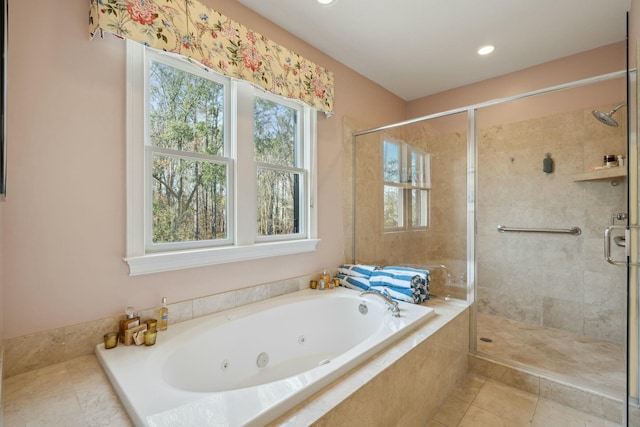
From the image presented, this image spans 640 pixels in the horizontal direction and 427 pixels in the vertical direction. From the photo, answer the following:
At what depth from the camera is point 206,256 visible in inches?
68.5

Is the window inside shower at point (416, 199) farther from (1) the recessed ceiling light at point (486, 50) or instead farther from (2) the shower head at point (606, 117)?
(2) the shower head at point (606, 117)

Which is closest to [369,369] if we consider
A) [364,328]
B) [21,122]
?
[364,328]

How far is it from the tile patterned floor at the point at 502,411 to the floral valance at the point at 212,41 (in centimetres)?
230

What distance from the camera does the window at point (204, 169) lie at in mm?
1523

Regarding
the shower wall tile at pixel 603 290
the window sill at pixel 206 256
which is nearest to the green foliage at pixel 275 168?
the window sill at pixel 206 256

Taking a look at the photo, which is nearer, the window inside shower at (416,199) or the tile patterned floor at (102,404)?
the tile patterned floor at (102,404)

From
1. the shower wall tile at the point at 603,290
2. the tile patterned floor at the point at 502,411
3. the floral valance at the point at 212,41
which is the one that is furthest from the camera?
the shower wall tile at the point at 603,290

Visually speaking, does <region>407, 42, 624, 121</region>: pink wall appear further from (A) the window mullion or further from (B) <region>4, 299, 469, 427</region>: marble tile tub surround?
(A) the window mullion

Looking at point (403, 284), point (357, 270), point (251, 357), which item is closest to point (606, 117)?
point (403, 284)

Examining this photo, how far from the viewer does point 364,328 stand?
2031 millimetres

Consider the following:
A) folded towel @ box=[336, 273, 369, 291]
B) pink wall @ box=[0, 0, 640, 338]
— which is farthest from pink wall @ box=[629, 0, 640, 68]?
pink wall @ box=[0, 0, 640, 338]

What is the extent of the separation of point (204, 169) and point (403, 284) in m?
1.60

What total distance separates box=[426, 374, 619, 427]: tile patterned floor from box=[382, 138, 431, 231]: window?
1282 mm

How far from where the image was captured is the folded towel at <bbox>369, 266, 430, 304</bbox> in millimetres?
2078
